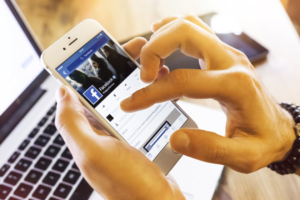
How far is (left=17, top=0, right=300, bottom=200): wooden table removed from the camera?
453mm

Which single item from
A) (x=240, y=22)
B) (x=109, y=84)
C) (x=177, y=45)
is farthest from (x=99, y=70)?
(x=240, y=22)

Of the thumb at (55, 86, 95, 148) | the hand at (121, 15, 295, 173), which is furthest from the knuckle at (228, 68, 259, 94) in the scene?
the thumb at (55, 86, 95, 148)

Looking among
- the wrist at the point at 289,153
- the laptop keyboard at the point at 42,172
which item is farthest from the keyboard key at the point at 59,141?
the wrist at the point at 289,153

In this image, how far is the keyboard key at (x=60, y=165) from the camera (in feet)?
1.56

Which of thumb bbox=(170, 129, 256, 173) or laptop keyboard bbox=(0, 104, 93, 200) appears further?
laptop keyboard bbox=(0, 104, 93, 200)

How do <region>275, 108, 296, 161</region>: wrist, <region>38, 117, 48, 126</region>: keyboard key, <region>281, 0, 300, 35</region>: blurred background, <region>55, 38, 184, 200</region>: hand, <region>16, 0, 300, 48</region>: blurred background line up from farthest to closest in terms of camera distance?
1. <region>281, 0, 300, 35</region>: blurred background
2. <region>16, 0, 300, 48</region>: blurred background
3. <region>38, 117, 48, 126</region>: keyboard key
4. <region>275, 108, 296, 161</region>: wrist
5. <region>55, 38, 184, 200</region>: hand

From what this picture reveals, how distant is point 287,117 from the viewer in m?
0.46

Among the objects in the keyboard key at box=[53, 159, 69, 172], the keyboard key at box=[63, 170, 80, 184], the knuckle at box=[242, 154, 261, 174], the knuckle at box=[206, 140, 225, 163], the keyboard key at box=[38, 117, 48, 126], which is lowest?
the knuckle at box=[242, 154, 261, 174]

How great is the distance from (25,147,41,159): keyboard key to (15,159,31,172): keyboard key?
1cm

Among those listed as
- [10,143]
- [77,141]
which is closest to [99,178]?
[77,141]

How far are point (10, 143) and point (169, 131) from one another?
348 mm

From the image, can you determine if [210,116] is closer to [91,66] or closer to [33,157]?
[91,66]

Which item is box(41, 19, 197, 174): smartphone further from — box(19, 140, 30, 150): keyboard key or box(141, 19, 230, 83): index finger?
box(19, 140, 30, 150): keyboard key

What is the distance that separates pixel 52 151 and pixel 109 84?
197 mm
